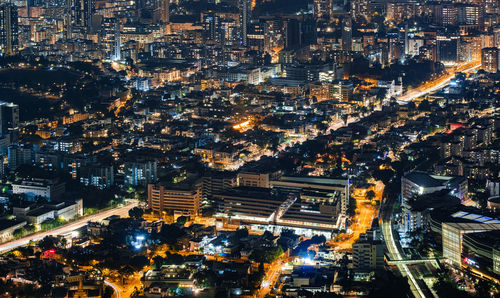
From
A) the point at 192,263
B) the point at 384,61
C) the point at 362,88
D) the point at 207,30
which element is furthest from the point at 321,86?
the point at 192,263

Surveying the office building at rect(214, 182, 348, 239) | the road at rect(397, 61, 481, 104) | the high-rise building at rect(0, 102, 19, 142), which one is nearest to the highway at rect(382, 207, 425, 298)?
the office building at rect(214, 182, 348, 239)

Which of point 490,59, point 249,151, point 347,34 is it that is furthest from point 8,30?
point 490,59

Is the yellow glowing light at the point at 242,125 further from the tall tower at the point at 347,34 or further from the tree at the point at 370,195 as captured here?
the tall tower at the point at 347,34

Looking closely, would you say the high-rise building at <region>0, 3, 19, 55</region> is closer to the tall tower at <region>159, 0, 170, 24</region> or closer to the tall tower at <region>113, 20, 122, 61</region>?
the tall tower at <region>113, 20, 122, 61</region>

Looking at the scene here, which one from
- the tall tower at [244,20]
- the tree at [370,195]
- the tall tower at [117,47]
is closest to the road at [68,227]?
the tree at [370,195]

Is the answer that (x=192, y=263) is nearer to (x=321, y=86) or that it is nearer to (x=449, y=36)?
(x=321, y=86)

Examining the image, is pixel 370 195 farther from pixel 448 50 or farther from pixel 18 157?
pixel 448 50
